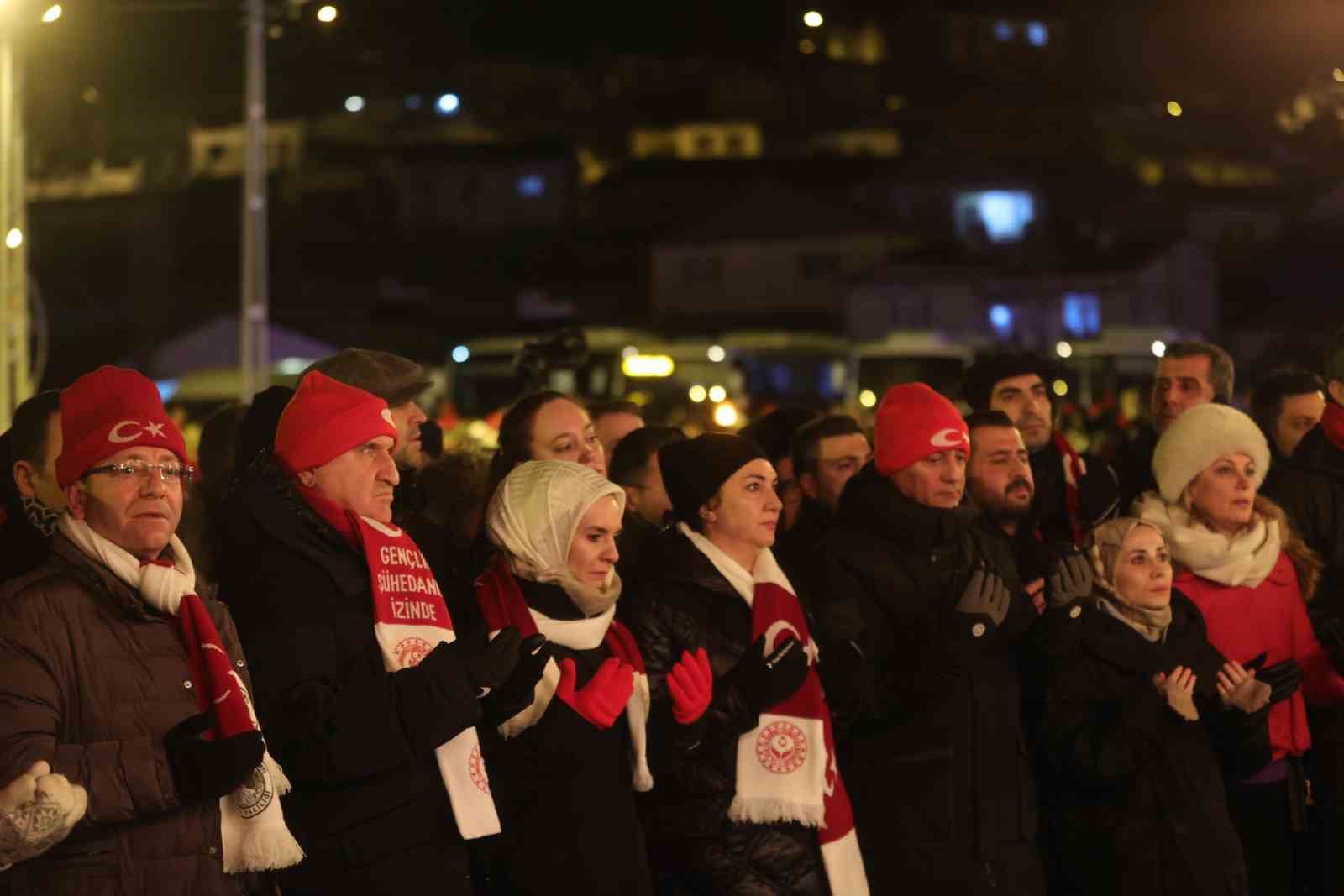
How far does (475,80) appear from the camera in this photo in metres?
102

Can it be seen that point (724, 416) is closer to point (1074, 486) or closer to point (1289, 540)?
point (1074, 486)

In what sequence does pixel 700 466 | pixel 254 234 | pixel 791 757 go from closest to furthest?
pixel 791 757 → pixel 700 466 → pixel 254 234

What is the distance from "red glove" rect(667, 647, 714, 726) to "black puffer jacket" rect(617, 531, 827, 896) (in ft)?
→ 0.22

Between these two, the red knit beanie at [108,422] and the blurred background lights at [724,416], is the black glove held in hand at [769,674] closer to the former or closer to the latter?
the red knit beanie at [108,422]

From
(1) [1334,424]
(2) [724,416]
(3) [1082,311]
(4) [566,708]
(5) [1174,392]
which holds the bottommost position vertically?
(4) [566,708]

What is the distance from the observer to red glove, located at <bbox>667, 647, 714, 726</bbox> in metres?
5.61

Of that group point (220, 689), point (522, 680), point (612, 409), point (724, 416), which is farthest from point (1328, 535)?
point (724, 416)

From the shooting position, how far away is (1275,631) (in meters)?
7.12

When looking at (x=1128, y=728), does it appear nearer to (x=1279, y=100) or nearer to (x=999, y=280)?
(x=999, y=280)

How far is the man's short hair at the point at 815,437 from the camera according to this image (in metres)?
7.71

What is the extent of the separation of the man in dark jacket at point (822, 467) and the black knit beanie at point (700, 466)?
1130mm

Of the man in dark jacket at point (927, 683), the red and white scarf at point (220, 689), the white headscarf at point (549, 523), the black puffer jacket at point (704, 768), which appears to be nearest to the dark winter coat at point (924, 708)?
the man in dark jacket at point (927, 683)

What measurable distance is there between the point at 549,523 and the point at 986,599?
1.45 m

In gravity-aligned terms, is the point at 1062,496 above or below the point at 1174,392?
below
